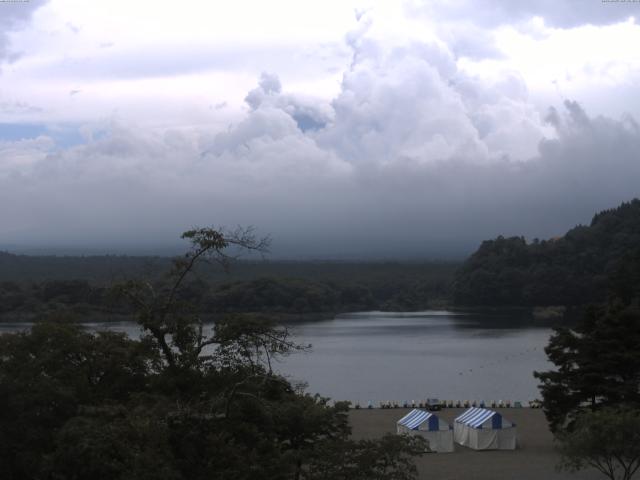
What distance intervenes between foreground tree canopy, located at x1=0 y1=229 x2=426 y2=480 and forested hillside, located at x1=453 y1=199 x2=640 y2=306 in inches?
2693

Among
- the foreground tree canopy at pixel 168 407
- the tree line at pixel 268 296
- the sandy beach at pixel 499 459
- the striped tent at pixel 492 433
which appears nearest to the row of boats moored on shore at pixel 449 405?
the sandy beach at pixel 499 459

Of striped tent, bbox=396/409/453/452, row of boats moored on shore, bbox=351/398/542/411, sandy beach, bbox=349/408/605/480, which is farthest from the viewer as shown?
row of boats moored on shore, bbox=351/398/542/411

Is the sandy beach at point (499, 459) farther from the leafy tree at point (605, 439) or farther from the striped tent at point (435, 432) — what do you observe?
the leafy tree at point (605, 439)

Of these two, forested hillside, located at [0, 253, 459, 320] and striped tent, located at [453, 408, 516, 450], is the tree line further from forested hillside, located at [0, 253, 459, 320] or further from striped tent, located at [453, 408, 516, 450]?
striped tent, located at [453, 408, 516, 450]

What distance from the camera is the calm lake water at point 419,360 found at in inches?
1347

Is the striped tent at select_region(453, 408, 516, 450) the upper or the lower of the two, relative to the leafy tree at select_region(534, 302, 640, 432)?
lower

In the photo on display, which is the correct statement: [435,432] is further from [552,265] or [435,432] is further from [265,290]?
[552,265]

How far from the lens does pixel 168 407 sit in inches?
368

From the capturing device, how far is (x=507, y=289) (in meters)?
85.9

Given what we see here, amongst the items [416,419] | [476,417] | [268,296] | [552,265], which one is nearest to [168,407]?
[416,419]

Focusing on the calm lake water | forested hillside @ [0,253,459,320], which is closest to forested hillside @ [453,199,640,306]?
forested hillside @ [0,253,459,320]

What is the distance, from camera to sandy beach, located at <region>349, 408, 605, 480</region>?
17.7 m

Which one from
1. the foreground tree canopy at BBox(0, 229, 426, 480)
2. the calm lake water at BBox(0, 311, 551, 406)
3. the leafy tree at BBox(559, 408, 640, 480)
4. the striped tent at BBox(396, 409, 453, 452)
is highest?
the foreground tree canopy at BBox(0, 229, 426, 480)

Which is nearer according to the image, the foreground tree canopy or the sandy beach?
the foreground tree canopy
